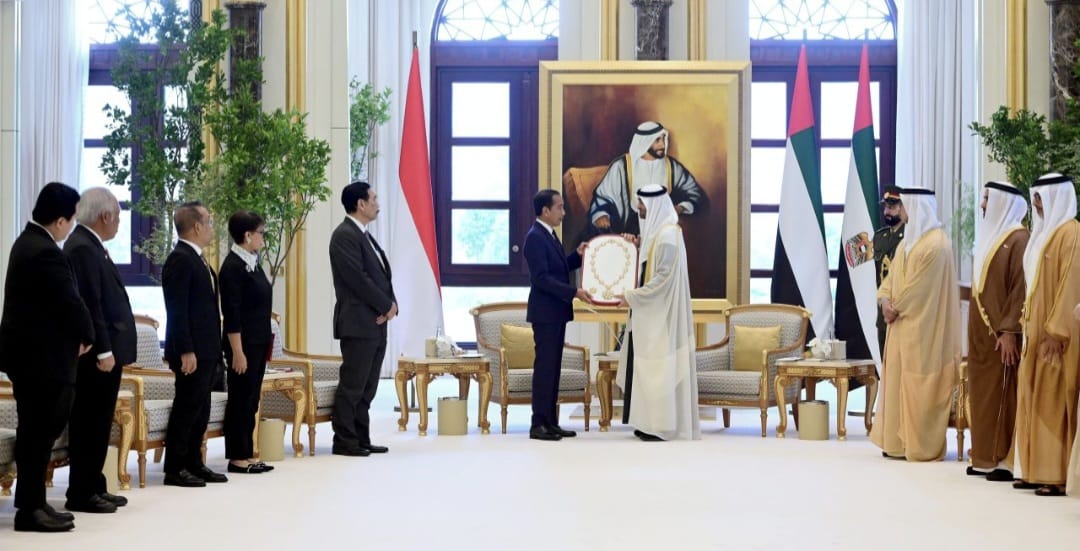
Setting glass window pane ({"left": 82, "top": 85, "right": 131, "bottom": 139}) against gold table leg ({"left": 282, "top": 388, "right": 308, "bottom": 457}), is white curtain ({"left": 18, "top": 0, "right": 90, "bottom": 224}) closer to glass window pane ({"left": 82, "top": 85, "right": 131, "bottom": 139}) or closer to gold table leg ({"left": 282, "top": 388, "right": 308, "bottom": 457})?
glass window pane ({"left": 82, "top": 85, "right": 131, "bottom": 139})

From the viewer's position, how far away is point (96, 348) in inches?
225

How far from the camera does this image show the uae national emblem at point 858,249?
1080 cm

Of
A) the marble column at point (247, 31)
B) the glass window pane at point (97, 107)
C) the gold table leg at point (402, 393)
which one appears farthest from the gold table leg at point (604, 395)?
the glass window pane at point (97, 107)

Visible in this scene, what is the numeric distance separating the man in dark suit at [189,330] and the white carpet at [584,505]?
0.28 metres

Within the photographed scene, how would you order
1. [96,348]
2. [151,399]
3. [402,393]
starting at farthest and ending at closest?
[402,393] < [151,399] < [96,348]

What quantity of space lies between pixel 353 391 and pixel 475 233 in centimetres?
581

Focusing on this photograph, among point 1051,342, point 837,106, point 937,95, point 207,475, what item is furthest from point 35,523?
point 837,106

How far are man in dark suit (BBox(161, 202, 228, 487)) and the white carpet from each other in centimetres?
28

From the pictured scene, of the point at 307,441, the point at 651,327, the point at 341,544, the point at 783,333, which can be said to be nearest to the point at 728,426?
the point at 783,333

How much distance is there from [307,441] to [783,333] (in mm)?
3505

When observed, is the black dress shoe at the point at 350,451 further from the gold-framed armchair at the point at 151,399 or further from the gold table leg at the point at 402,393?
the gold table leg at the point at 402,393

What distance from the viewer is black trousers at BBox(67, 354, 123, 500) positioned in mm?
5918

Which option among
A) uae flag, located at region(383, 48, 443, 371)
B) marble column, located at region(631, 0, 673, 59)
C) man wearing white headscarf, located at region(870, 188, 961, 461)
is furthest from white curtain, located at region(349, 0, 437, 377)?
man wearing white headscarf, located at region(870, 188, 961, 461)

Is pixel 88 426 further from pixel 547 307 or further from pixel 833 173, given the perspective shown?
pixel 833 173
